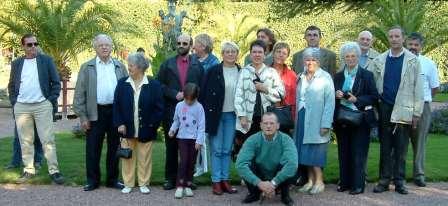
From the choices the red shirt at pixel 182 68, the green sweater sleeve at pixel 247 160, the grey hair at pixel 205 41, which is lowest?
the green sweater sleeve at pixel 247 160

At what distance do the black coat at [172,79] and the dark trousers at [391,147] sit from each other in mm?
2151

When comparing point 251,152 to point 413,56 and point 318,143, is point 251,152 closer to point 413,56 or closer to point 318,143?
point 318,143

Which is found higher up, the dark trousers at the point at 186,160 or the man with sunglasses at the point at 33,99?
the man with sunglasses at the point at 33,99

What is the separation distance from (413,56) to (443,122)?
755cm

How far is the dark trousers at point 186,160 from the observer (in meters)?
7.69

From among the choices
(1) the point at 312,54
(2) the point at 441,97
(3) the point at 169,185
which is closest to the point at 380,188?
(1) the point at 312,54

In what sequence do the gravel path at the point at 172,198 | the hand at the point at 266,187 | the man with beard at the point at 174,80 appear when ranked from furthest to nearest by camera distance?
the man with beard at the point at 174,80
the gravel path at the point at 172,198
the hand at the point at 266,187

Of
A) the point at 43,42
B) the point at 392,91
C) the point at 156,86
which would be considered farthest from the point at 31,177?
the point at 43,42

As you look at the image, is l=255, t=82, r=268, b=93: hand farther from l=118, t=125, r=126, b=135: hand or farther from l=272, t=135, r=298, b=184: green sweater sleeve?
l=118, t=125, r=126, b=135: hand

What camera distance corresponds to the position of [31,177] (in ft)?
27.7

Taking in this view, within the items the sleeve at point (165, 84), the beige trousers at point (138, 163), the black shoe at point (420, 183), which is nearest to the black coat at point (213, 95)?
the sleeve at point (165, 84)

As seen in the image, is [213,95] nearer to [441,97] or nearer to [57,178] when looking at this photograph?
[57,178]

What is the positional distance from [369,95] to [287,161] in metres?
1.28

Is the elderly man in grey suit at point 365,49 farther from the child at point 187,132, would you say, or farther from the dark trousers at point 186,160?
the dark trousers at point 186,160
